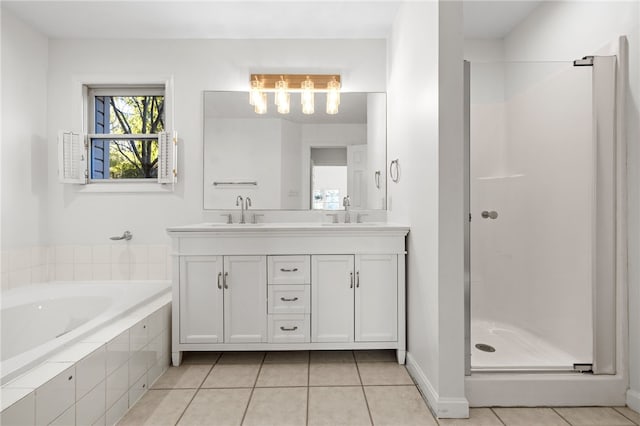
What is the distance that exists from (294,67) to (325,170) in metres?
0.90

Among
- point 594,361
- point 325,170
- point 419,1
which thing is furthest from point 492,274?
point 419,1

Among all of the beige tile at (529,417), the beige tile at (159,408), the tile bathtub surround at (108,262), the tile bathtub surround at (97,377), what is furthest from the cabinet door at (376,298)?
the tile bathtub surround at (108,262)

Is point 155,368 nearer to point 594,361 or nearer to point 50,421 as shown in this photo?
point 50,421

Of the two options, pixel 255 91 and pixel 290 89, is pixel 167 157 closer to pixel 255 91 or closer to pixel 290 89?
pixel 255 91

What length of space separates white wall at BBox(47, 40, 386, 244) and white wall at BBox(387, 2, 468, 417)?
1111 millimetres

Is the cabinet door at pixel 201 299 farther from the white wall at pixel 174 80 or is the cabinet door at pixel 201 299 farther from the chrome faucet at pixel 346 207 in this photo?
the chrome faucet at pixel 346 207

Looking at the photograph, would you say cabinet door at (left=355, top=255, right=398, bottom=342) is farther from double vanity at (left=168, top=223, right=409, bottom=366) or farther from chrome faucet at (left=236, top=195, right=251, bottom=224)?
chrome faucet at (left=236, top=195, right=251, bottom=224)

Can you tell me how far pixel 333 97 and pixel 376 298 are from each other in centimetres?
166

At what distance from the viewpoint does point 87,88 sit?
2.99 metres

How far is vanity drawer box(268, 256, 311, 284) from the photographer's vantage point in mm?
2277

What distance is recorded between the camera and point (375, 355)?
2430mm

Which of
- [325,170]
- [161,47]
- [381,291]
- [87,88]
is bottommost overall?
[381,291]

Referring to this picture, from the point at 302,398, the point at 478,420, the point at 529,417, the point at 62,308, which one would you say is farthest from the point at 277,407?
the point at 62,308

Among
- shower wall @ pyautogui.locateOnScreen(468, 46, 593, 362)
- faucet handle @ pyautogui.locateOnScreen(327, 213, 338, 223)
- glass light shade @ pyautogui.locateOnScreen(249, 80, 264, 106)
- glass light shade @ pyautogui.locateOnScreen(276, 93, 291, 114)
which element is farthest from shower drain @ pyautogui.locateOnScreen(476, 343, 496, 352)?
glass light shade @ pyautogui.locateOnScreen(249, 80, 264, 106)
